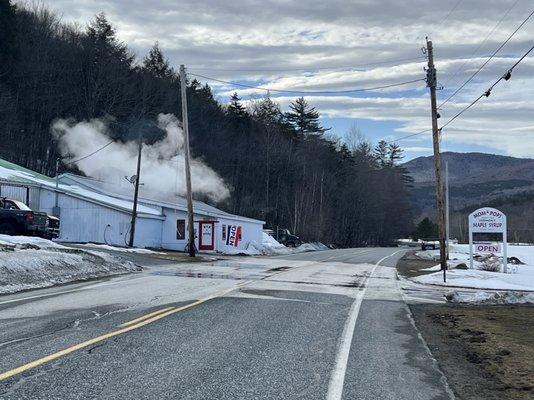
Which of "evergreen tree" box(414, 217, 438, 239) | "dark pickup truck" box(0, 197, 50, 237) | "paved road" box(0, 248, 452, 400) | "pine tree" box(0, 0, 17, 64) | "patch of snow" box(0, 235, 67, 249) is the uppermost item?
"pine tree" box(0, 0, 17, 64)

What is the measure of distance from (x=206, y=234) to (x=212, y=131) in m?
35.4

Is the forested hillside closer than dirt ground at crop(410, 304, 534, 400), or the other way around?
dirt ground at crop(410, 304, 534, 400)

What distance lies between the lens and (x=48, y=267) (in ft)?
53.8

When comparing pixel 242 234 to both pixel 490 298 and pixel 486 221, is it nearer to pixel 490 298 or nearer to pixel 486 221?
pixel 486 221

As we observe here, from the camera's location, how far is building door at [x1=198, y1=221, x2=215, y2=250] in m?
45.0

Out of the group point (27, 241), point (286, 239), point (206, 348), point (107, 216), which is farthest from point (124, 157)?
point (206, 348)

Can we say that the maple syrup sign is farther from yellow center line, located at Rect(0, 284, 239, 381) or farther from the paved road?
yellow center line, located at Rect(0, 284, 239, 381)

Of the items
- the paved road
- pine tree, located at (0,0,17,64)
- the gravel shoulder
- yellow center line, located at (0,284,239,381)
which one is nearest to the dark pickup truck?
the paved road

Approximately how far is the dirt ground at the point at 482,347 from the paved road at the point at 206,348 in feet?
1.02

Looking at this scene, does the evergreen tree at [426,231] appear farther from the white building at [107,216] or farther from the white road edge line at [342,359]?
the white road edge line at [342,359]

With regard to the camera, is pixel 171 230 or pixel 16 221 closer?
pixel 16 221

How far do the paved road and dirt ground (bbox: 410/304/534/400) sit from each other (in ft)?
1.02

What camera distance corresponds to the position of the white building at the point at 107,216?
132 feet

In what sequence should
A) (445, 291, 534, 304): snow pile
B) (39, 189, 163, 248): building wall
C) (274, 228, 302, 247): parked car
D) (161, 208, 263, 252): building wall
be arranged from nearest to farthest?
1. (445, 291, 534, 304): snow pile
2. (39, 189, 163, 248): building wall
3. (161, 208, 263, 252): building wall
4. (274, 228, 302, 247): parked car
